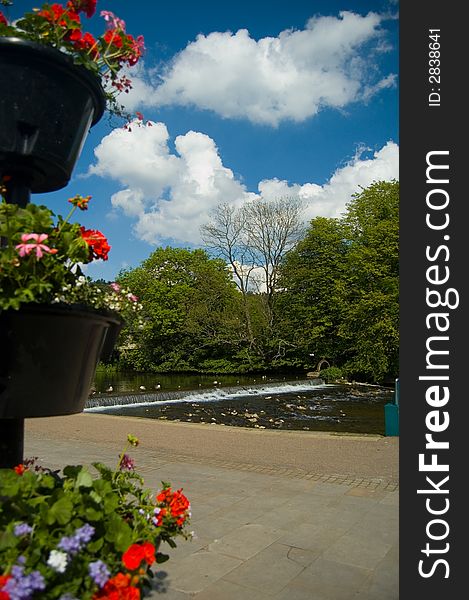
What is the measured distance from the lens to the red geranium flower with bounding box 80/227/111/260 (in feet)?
5.51

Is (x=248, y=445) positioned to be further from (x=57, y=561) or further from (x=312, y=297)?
(x=312, y=297)

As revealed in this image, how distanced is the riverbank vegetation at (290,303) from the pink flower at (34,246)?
1039 inches

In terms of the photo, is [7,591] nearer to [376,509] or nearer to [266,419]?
[376,509]

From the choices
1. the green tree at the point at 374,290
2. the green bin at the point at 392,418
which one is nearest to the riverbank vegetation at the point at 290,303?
the green tree at the point at 374,290

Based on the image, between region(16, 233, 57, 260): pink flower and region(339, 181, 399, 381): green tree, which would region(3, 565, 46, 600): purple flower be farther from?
region(339, 181, 399, 381): green tree

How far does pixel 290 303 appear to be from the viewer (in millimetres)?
36844

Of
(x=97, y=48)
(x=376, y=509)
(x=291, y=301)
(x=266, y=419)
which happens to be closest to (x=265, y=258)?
(x=291, y=301)

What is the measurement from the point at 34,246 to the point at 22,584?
0.89 meters

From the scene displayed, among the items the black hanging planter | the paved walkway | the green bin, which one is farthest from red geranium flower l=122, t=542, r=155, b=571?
the green bin

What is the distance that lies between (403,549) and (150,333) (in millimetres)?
38806

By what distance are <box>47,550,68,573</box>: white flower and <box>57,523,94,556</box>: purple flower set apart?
1.1 inches

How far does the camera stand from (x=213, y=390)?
68.5 ft

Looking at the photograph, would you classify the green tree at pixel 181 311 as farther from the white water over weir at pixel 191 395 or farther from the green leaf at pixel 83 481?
the green leaf at pixel 83 481

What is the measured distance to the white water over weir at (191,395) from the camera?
17.3 metres
